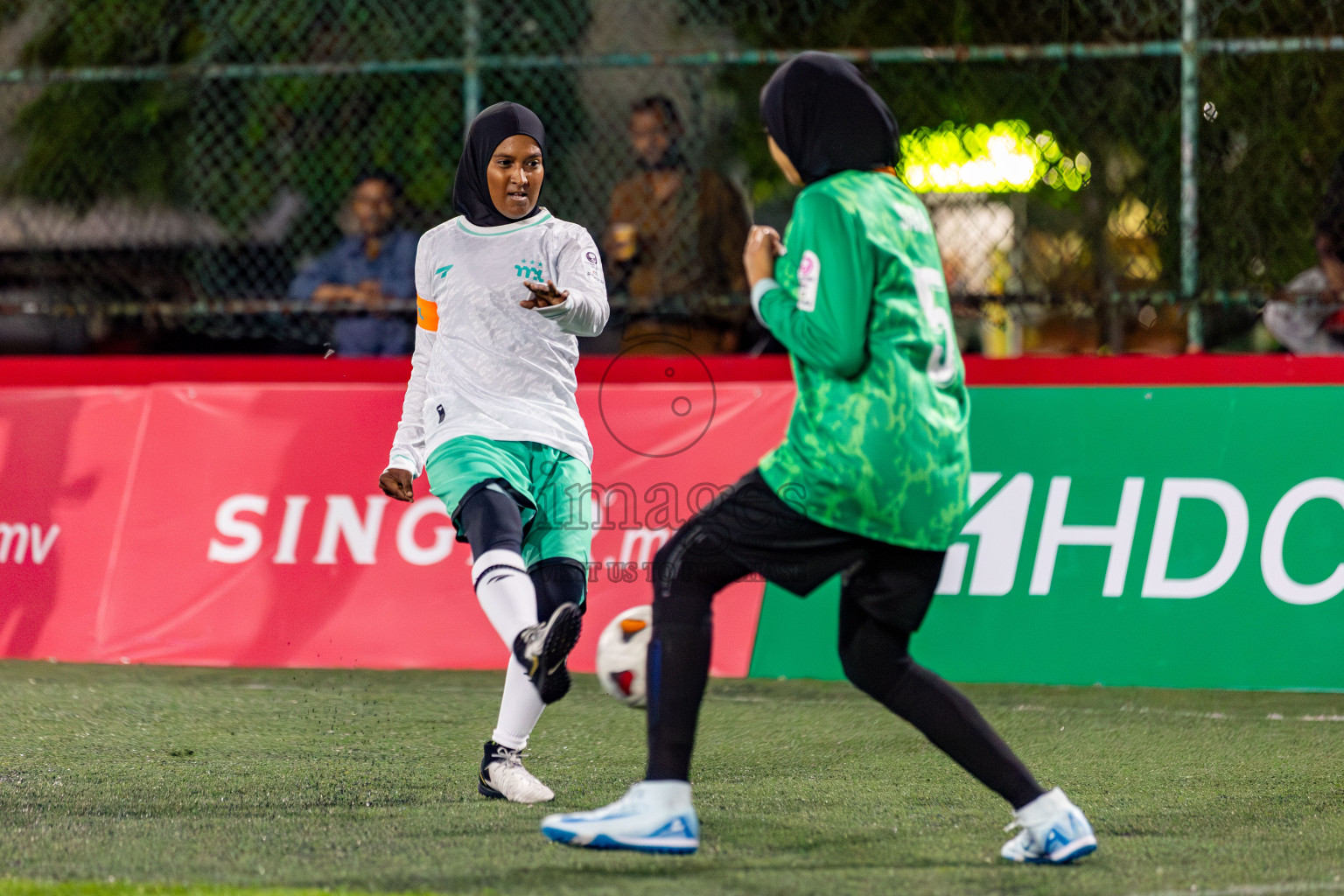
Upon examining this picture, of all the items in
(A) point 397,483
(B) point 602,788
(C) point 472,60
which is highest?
(C) point 472,60

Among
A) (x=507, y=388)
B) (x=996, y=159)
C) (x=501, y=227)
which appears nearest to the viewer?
(x=507, y=388)

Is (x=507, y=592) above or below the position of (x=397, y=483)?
below

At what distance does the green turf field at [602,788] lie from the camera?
11.8 ft

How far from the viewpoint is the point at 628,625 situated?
149 inches

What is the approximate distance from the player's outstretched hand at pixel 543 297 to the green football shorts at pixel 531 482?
0.43 metres

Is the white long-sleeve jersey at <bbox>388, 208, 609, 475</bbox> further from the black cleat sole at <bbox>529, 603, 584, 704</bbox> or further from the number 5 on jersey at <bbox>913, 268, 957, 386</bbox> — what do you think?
the number 5 on jersey at <bbox>913, 268, 957, 386</bbox>

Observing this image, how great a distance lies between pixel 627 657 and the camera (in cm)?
373

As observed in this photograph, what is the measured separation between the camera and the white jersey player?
4.32 m

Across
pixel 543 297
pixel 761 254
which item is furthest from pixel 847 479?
pixel 543 297

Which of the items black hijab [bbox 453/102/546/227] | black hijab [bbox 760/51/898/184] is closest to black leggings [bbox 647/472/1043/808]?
black hijab [bbox 760/51/898/184]

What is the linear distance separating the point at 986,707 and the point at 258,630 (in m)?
3.04

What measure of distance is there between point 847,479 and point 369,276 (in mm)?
5055

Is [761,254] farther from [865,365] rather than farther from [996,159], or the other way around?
[996,159]

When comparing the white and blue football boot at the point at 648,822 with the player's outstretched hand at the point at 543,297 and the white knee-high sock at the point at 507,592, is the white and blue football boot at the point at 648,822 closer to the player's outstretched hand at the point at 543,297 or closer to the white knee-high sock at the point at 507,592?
the white knee-high sock at the point at 507,592
